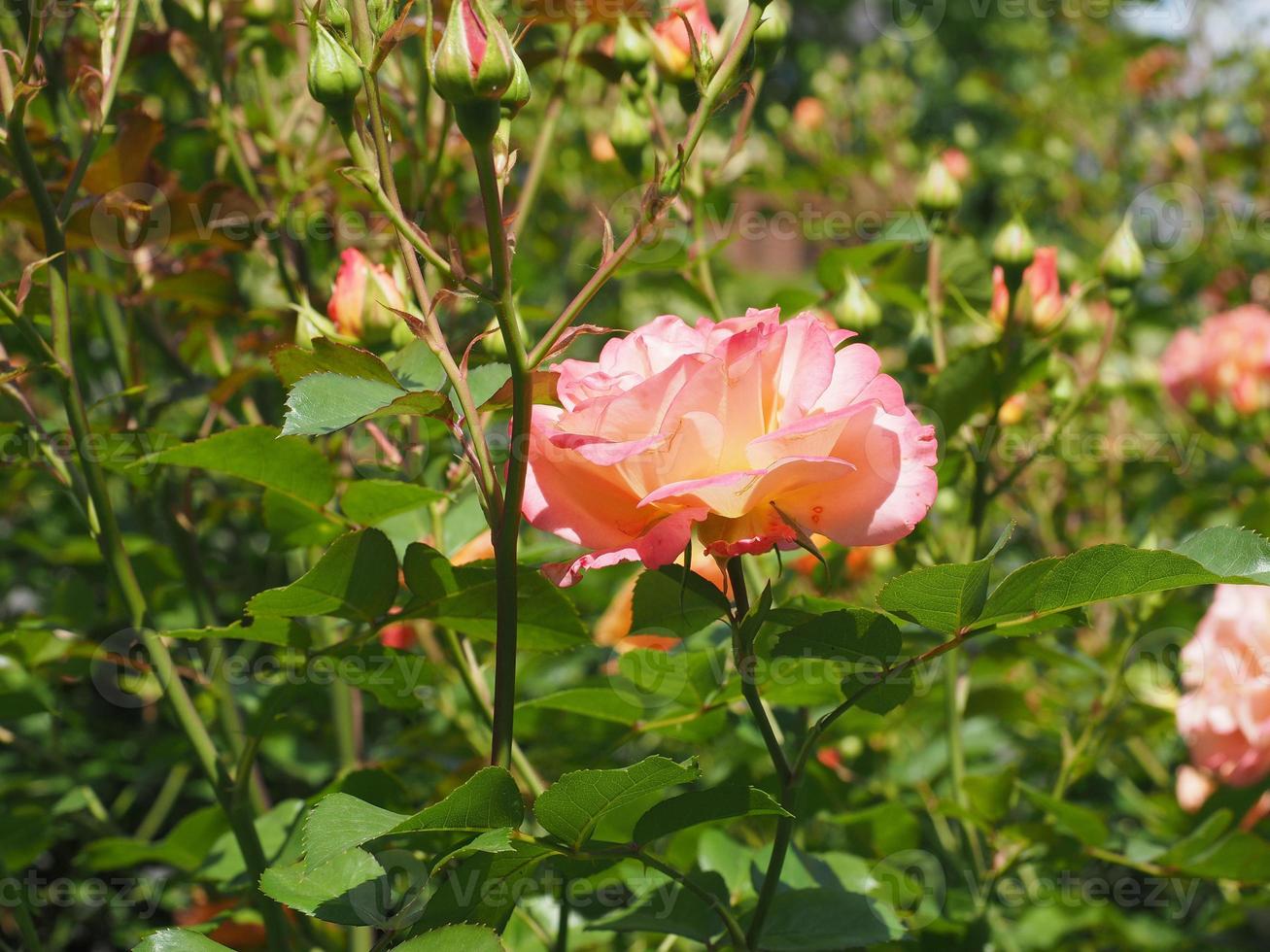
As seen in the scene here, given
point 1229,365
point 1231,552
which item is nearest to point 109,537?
point 1231,552

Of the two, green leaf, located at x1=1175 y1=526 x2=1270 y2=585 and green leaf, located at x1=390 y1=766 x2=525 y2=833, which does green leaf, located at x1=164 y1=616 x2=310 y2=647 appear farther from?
green leaf, located at x1=1175 y1=526 x2=1270 y2=585

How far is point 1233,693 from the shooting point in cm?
123

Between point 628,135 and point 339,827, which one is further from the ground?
point 628,135

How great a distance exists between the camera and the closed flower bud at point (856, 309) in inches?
42.5

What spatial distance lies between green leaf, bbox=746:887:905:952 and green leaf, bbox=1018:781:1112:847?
26cm

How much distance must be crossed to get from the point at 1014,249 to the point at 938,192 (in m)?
0.13

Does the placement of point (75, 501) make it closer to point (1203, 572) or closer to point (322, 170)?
point (322, 170)

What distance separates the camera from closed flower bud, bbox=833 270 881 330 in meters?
1.08

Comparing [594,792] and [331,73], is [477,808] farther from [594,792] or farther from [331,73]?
[331,73]

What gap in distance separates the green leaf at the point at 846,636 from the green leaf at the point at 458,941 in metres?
0.21

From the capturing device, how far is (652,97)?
3.94 ft

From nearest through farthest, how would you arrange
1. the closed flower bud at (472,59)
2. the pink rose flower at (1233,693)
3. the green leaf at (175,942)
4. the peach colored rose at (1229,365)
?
the closed flower bud at (472,59) → the green leaf at (175,942) → the pink rose flower at (1233,693) → the peach colored rose at (1229,365)

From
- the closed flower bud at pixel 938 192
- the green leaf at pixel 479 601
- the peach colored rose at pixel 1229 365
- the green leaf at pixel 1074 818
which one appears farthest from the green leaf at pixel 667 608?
the peach colored rose at pixel 1229 365

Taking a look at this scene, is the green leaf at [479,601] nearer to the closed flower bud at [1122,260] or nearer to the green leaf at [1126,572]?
the green leaf at [1126,572]
